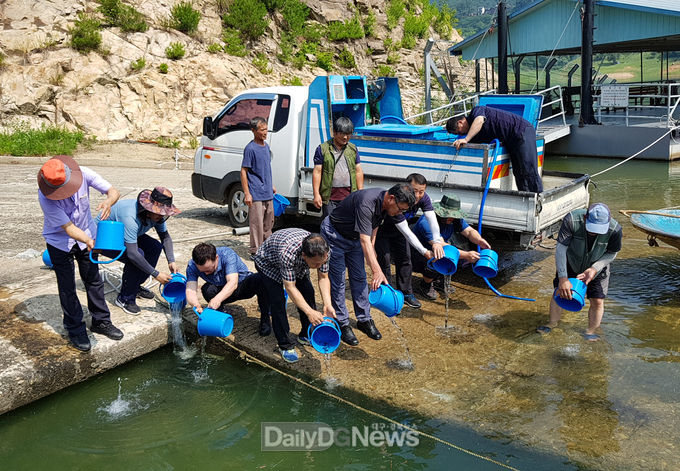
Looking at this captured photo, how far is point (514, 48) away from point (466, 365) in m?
22.0

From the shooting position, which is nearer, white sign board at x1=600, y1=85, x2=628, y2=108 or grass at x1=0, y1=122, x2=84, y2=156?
→ grass at x1=0, y1=122, x2=84, y2=156

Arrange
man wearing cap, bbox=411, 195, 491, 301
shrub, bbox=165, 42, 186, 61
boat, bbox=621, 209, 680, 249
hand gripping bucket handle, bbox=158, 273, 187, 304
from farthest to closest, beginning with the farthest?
shrub, bbox=165, 42, 186, 61
boat, bbox=621, 209, 680, 249
man wearing cap, bbox=411, 195, 491, 301
hand gripping bucket handle, bbox=158, 273, 187, 304

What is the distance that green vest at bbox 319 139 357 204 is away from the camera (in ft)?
23.1

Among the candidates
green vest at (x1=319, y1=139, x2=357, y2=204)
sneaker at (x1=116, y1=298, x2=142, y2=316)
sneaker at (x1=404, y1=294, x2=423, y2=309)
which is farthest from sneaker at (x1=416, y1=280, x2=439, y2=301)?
sneaker at (x1=116, y1=298, x2=142, y2=316)

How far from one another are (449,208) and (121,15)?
1743cm

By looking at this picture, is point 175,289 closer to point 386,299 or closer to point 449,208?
point 386,299

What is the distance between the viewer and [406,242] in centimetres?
638

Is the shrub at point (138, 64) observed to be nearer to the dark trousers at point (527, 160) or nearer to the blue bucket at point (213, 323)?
the dark trousers at point (527, 160)

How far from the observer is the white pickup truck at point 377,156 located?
678cm

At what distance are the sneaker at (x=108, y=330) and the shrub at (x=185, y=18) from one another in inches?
708

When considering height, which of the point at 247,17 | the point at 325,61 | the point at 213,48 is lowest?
the point at 325,61

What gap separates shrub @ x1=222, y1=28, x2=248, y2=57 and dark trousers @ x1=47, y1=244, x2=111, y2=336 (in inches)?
706

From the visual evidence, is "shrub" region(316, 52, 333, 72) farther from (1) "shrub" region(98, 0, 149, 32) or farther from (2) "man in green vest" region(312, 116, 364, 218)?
(2) "man in green vest" region(312, 116, 364, 218)

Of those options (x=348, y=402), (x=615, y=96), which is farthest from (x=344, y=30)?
(x=348, y=402)
